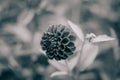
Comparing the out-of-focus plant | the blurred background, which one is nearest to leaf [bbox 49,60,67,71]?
the out-of-focus plant

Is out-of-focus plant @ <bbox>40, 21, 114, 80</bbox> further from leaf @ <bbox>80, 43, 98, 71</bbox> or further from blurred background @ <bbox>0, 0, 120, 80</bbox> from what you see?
blurred background @ <bbox>0, 0, 120, 80</bbox>

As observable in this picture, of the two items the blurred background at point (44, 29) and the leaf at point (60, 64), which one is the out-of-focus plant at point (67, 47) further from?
the blurred background at point (44, 29)

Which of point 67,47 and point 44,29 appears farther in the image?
point 44,29

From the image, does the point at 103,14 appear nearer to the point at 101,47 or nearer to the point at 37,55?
the point at 101,47

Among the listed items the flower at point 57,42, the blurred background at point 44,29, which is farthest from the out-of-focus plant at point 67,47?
the blurred background at point 44,29

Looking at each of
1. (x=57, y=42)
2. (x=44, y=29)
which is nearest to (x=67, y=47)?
(x=57, y=42)

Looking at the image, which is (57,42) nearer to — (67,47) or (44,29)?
(67,47)
